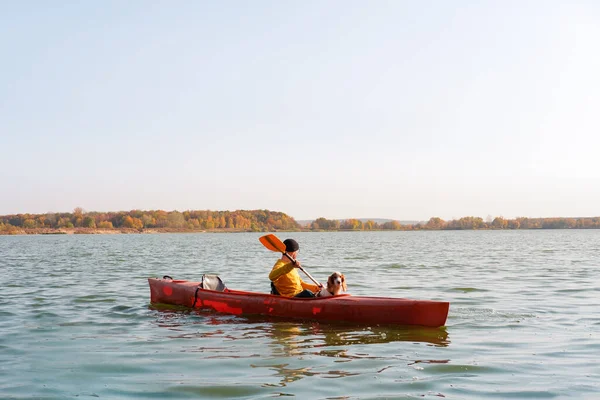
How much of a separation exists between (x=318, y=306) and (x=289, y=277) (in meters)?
0.96

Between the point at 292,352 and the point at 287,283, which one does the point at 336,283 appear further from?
the point at 292,352

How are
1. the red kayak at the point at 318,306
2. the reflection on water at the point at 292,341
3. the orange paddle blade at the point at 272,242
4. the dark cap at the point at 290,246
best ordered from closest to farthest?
1. the reflection on water at the point at 292,341
2. the red kayak at the point at 318,306
3. the dark cap at the point at 290,246
4. the orange paddle blade at the point at 272,242

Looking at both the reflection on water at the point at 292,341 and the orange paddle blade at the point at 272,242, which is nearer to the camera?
the reflection on water at the point at 292,341

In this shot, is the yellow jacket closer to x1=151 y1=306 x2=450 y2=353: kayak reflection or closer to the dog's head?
x1=151 y1=306 x2=450 y2=353: kayak reflection

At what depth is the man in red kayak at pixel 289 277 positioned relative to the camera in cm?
1030

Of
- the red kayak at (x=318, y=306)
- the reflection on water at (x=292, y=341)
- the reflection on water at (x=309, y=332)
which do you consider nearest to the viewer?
the reflection on water at (x=292, y=341)

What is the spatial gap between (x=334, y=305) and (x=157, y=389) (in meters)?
4.21

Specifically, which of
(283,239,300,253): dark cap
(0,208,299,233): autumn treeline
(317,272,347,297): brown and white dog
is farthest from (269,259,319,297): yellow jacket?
(0,208,299,233): autumn treeline

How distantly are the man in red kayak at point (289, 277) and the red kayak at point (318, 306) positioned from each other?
284 millimetres

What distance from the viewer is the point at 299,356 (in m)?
7.53

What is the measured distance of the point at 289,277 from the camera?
10.6 m

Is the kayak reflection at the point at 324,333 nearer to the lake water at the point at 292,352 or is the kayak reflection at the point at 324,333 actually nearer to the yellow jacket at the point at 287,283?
the lake water at the point at 292,352

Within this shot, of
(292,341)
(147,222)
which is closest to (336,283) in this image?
(292,341)

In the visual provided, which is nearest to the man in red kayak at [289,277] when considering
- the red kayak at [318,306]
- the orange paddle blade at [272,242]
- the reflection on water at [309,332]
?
the red kayak at [318,306]
